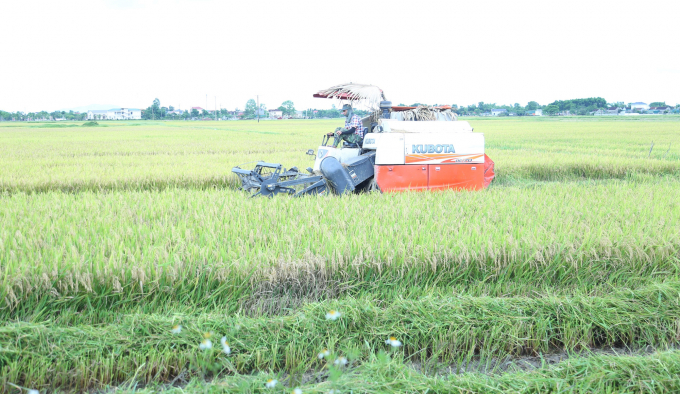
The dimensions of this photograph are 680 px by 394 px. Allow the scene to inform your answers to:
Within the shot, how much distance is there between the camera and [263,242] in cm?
432

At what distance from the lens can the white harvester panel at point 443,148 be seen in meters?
7.34

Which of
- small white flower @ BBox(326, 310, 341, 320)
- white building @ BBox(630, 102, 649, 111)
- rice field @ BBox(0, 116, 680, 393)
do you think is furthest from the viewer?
white building @ BBox(630, 102, 649, 111)

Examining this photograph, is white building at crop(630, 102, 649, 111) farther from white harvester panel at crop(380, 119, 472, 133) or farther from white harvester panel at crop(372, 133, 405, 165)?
white harvester panel at crop(372, 133, 405, 165)

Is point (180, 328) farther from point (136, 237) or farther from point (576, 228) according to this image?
point (576, 228)

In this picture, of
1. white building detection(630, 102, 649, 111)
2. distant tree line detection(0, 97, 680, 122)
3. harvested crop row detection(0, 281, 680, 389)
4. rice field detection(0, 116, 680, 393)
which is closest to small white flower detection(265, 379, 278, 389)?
rice field detection(0, 116, 680, 393)

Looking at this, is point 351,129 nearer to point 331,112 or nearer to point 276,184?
point 276,184

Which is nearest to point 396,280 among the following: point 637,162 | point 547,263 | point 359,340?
point 359,340

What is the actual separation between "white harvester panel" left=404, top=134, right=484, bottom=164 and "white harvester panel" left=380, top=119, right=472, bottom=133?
0.16 metres

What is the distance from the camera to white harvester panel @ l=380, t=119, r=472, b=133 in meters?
7.52

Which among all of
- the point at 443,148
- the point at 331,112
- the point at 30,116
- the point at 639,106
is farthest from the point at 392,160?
the point at 639,106

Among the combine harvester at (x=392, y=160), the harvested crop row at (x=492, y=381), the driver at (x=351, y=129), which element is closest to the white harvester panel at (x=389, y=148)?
the combine harvester at (x=392, y=160)

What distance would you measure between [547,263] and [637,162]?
10.4 metres

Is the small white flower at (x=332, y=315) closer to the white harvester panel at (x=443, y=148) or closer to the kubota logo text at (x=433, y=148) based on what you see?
the white harvester panel at (x=443, y=148)

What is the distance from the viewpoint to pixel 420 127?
7.59 metres
